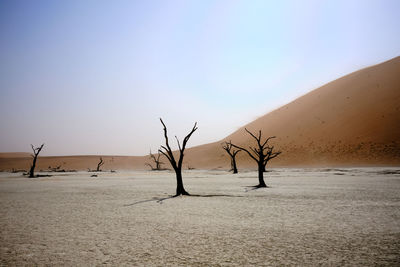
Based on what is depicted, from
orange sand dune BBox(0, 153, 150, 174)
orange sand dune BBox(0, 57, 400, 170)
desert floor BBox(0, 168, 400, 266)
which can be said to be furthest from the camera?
orange sand dune BBox(0, 153, 150, 174)

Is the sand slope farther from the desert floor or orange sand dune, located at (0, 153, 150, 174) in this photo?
the desert floor

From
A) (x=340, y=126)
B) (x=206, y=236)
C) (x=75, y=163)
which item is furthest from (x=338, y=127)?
(x=75, y=163)

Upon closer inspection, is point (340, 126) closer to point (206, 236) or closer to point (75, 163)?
point (206, 236)

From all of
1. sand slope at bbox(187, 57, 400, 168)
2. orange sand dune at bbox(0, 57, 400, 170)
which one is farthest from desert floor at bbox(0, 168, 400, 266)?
sand slope at bbox(187, 57, 400, 168)

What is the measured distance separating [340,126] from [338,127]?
Answer: 40cm

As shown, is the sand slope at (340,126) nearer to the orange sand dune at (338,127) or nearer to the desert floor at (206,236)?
the orange sand dune at (338,127)

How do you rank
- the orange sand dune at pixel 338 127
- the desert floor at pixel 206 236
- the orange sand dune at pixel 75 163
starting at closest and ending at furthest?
1. the desert floor at pixel 206 236
2. the orange sand dune at pixel 338 127
3. the orange sand dune at pixel 75 163

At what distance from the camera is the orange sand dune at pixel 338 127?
4319 cm

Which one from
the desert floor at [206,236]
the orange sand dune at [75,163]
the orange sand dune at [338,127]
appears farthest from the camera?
the orange sand dune at [75,163]

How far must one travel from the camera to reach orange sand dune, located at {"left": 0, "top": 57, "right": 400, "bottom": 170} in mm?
43188

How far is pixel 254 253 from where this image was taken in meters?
4.36

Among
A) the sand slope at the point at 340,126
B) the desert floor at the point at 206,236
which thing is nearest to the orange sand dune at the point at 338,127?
the sand slope at the point at 340,126

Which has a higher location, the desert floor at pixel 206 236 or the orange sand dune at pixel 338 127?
the orange sand dune at pixel 338 127

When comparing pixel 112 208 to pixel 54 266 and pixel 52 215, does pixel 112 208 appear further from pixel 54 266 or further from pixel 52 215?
pixel 54 266
